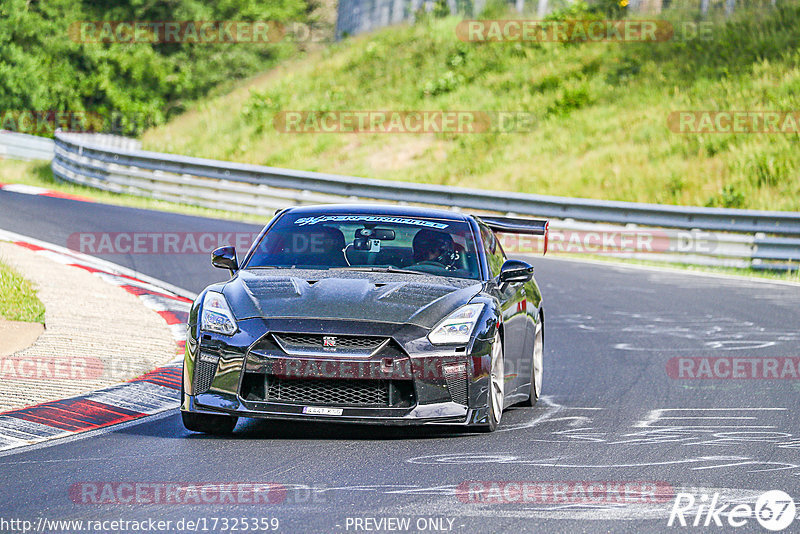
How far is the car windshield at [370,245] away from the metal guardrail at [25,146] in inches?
1250

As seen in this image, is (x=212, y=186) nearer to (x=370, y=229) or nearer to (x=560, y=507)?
(x=370, y=229)

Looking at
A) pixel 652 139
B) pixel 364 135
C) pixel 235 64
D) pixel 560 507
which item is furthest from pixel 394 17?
pixel 560 507

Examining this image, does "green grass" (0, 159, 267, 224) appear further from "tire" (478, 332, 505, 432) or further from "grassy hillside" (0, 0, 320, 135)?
"tire" (478, 332, 505, 432)

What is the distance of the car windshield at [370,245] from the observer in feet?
27.2

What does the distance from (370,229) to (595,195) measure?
73.5ft

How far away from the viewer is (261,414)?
23.2ft

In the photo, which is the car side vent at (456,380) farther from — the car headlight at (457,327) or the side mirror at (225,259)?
the side mirror at (225,259)

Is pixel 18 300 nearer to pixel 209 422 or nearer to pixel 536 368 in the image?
pixel 209 422

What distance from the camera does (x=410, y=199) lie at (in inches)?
1009

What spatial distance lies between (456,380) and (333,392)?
720 millimetres

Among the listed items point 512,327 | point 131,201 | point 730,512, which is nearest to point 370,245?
point 512,327

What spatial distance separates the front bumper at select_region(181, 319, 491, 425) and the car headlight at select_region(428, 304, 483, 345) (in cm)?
5

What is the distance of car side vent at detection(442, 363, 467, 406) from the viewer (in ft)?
23.5

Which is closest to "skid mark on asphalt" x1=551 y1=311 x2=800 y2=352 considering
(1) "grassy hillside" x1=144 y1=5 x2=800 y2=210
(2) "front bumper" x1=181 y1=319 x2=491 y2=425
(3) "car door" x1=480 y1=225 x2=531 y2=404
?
(3) "car door" x1=480 y1=225 x2=531 y2=404
